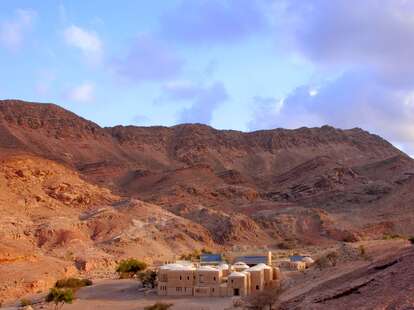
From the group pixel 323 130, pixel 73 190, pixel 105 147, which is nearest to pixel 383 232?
pixel 73 190

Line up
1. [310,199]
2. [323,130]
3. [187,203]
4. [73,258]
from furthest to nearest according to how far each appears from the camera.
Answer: [323,130], [310,199], [187,203], [73,258]

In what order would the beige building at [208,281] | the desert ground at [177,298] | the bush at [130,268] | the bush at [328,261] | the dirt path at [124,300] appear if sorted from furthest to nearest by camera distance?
1. the bush at [130,268]
2. the bush at [328,261]
3. the beige building at [208,281]
4. the dirt path at [124,300]
5. the desert ground at [177,298]

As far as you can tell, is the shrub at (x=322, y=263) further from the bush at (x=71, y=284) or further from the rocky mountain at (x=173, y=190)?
the rocky mountain at (x=173, y=190)

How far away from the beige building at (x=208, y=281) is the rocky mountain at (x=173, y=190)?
9.87 metres

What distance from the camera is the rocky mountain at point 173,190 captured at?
56.1 metres

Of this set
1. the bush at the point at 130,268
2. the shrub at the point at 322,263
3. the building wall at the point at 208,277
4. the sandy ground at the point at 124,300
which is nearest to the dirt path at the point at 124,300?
the sandy ground at the point at 124,300

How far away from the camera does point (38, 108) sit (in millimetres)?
114938

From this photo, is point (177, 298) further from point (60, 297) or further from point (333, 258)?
point (333, 258)

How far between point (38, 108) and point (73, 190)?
49.4 m

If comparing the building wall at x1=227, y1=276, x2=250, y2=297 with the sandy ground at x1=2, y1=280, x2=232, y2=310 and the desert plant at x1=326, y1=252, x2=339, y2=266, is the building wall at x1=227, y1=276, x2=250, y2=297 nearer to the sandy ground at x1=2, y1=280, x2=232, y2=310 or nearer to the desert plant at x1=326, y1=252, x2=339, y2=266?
the sandy ground at x1=2, y1=280, x2=232, y2=310

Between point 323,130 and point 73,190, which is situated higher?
point 323,130

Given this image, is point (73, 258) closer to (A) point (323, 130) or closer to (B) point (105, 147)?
(B) point (105, 147)

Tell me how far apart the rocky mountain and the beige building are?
32.4 feet

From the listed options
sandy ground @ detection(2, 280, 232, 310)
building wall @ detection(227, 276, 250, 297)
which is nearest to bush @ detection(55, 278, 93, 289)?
sandy ground @ detection(2, 280, 232, 310)
